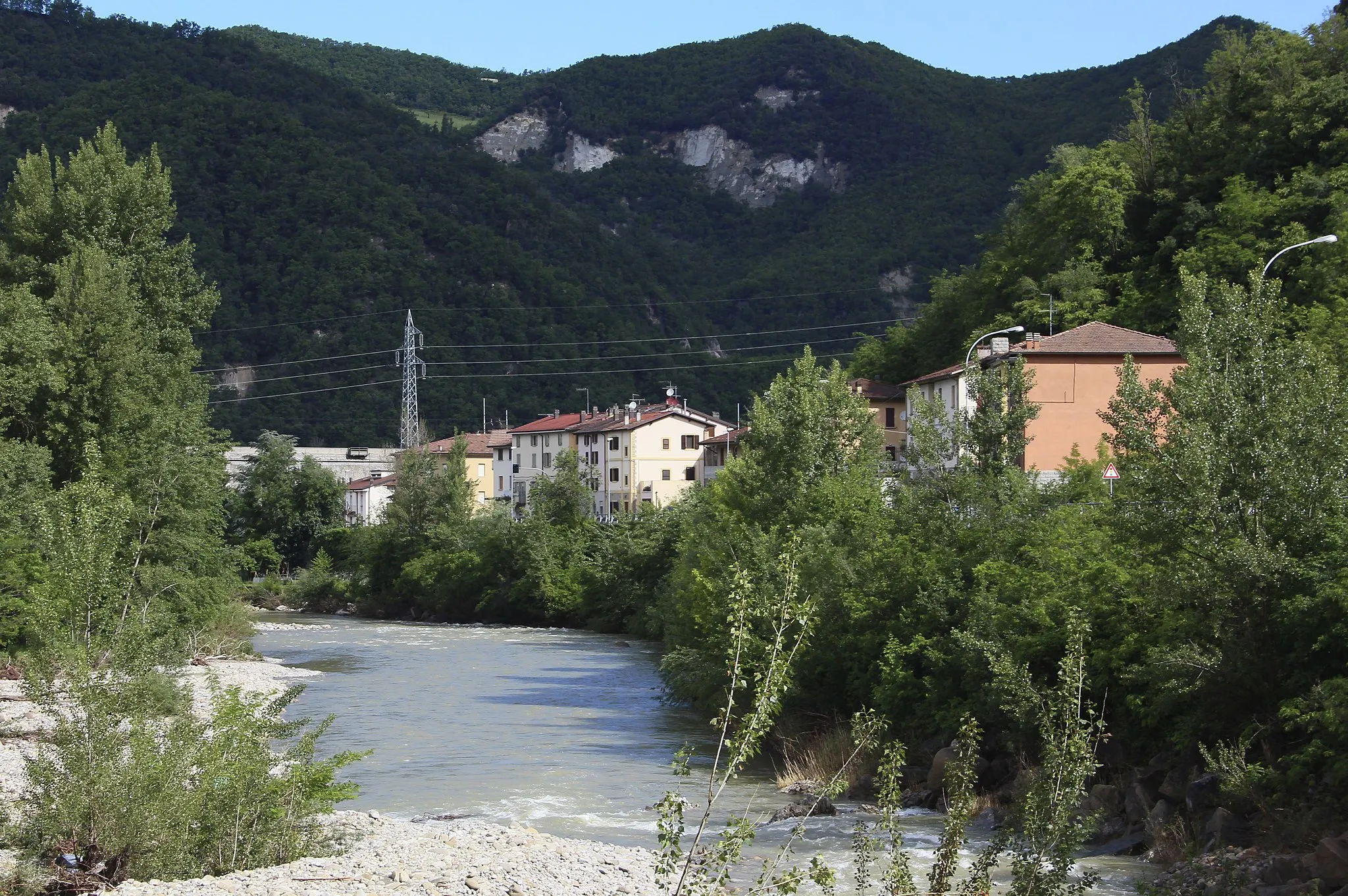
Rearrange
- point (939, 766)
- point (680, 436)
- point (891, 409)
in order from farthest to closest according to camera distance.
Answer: point (680, 436) < point (891, 409) < point (939, 766)

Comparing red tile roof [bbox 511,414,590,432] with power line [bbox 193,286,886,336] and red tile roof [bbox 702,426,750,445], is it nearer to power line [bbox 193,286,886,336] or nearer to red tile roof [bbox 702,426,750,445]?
red tile roof [bbox 702,426,750,445]

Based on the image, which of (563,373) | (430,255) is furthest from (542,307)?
(430,255)

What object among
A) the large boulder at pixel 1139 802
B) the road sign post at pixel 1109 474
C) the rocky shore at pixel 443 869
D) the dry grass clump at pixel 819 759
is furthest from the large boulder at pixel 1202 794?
the road sign post at pixel 1109 474

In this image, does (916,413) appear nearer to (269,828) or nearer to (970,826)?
(970,826)

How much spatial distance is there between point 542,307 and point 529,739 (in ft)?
427

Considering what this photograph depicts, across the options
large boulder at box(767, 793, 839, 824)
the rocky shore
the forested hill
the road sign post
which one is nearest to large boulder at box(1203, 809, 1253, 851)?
large boulder at box(767, 793, 839, 824)

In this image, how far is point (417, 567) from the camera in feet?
287

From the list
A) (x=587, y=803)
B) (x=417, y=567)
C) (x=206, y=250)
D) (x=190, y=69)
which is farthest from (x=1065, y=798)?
(x=190, y=69)

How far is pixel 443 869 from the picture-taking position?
18.4 meters

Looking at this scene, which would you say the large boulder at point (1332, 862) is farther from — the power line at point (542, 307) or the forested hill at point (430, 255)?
the forested hill at point (430, 255)

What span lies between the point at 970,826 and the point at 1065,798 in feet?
40.9

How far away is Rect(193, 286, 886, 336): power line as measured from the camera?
481 ft

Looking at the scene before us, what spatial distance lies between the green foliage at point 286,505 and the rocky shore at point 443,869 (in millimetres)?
89516

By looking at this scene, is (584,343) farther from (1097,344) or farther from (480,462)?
(1097,344)
